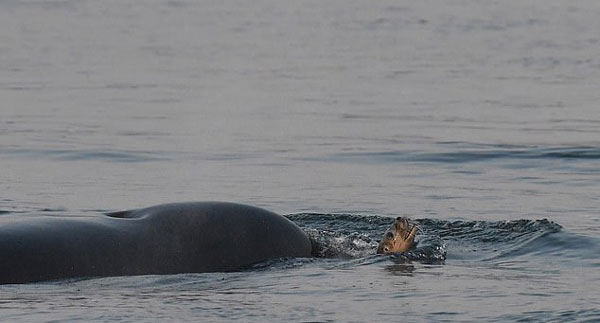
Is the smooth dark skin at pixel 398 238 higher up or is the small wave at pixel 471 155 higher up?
the small wave at pixel 471 155

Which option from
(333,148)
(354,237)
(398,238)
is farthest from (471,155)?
(398,238)

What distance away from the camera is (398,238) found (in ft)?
32.0

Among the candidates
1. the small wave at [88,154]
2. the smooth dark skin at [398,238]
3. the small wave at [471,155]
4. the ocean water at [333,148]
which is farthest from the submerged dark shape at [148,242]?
the small wave at [88,154]

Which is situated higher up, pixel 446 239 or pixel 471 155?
pixel 471 155

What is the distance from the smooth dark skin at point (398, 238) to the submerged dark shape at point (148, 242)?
606 mm

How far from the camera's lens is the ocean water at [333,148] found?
827 cm

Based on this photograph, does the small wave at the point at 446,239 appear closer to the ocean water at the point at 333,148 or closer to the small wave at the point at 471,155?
the ocean water at the point at 333,148

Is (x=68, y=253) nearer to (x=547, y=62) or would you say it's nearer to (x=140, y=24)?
(x=547, y=62)

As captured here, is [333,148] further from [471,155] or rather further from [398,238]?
[398,238]

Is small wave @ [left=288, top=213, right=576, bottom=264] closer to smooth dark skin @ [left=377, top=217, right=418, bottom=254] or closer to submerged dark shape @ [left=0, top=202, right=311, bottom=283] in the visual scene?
smooth dark skin @ [left=377, top=217, right=418, bottom=254]

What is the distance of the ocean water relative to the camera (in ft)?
27.1

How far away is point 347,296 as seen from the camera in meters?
8.20

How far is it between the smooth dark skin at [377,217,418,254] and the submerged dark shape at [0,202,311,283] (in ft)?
1.99

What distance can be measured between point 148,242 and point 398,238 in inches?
70.8
